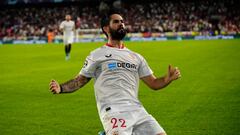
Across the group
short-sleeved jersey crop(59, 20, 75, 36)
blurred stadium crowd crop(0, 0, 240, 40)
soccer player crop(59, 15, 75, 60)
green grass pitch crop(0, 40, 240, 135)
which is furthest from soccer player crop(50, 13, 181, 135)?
blurred stadium crowd crop(0, 0, 240, 40)

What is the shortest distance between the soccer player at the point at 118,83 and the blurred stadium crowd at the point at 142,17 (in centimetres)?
3912

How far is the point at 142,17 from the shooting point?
182 ft

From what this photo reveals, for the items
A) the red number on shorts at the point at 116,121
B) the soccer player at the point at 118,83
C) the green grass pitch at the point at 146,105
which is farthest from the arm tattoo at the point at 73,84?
the green grass pitch at the point at 146,105

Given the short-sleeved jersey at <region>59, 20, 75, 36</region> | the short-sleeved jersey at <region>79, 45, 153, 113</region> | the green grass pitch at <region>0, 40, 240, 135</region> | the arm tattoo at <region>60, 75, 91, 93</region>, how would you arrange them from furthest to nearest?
1. the short-sleeved jersey at <region>59, 20, 75, 36</region>
2. the green grass pitch at <region>0, 40, 240, 135</region>
3. the arm tattoo at <region>60, 75, 91, 93</region>
4. the short-sleeved jersey at <region>79, 45, 153, 113</region>

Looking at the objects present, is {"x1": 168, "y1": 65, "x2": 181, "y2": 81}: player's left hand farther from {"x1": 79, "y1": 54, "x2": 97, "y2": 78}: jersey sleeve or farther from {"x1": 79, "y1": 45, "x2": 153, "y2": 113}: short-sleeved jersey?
{"x1": 79, "y1": 54, "x2": 97, "y2": 78}: jersey sleeve

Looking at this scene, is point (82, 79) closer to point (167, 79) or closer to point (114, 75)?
point (114, 75)

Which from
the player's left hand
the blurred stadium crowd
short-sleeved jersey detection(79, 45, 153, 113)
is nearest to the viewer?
short-sleeved jersey detection(79, 45, 153, 113)

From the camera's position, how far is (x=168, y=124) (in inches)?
348

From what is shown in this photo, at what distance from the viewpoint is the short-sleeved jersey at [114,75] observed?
221 inches

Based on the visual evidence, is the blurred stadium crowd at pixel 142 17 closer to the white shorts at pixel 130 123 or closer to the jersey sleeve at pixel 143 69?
the jersey sleeve at pixel 143 69

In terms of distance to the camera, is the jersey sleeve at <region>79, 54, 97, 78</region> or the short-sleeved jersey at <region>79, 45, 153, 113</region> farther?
the jersey sleeve at <region>79, 54, 97, 78</region>

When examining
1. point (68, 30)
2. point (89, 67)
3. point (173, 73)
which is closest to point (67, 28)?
point (68, 30)

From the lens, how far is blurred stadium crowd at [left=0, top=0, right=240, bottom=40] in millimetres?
48281

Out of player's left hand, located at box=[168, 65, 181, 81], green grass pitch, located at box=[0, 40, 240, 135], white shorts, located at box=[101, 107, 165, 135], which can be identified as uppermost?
player's left hand, located at box=[168, 65, 181, 81]
